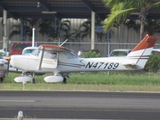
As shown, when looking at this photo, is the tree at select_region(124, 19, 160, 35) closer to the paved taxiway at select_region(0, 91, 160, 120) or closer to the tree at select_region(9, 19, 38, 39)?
the tree at select_region(9, 19, 38, 39)

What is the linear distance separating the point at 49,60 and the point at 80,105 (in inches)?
426

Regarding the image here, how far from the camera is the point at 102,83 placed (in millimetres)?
27203

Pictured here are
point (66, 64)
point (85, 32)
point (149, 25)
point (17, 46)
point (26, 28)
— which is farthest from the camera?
point (26, 28)

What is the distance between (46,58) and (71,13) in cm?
2287

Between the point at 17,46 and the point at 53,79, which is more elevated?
the point at 17,46

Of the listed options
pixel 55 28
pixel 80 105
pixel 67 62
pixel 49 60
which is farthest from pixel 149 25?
pixel 80 105

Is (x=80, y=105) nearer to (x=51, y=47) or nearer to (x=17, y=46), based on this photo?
(x=51, y=47)

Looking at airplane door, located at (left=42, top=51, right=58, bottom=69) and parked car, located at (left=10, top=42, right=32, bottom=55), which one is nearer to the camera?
airplane door, located at (left=42, top=51, right=58, bottom=69)

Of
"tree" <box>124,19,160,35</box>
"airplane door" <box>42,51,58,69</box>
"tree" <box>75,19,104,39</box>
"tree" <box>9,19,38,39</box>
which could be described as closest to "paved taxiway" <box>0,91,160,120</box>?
"airplane door" <box>42,51,58,69</box>

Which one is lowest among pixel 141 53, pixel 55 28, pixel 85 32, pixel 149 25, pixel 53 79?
pixel 53 79

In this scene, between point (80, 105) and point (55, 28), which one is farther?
point (55, 28)

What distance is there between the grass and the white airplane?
0.68 metres

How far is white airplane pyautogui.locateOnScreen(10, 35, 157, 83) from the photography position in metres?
27.5

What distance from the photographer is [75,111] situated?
1548 centimetres
